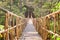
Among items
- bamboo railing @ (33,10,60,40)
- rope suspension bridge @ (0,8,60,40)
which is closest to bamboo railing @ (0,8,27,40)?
rope suspension bridge @ (0,8,60,40)

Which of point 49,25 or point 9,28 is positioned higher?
point 9,28

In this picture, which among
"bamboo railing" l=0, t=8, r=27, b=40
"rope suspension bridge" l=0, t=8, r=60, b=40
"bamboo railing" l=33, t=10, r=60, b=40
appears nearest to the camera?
"bamboo railing" l=0, t=8, r=27, b=40

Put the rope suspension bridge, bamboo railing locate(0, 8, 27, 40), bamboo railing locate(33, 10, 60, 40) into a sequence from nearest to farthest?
bamboo railing locate(0, 8, 27, 40) < the rope suspension bridge < bamboo railing locate(33, 10, 60, 40)

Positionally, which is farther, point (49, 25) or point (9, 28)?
point (49, 25)

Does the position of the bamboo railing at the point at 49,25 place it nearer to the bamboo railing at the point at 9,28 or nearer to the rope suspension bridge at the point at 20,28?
the rope suspension bridge at the point at 20,28

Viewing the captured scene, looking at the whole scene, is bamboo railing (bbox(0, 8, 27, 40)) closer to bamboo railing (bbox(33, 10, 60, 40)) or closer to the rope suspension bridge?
the rope suspension bridge

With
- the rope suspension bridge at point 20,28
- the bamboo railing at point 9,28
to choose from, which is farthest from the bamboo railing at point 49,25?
the bamboo railing at point 9,28

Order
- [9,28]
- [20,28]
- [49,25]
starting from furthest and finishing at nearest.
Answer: [20,28] → [49,25] → [9,28]

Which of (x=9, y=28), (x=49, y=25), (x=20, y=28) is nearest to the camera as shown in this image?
(x=9, y=28)

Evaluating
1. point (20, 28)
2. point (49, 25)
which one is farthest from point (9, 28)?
point (20, 28)

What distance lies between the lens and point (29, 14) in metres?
67.6

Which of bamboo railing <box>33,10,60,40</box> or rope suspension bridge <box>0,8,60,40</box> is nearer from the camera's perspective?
rope suspension bridge <box>0,8,60,40</box>

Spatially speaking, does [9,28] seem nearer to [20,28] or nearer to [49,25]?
[49,25]

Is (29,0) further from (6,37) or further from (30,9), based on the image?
(6,37)
